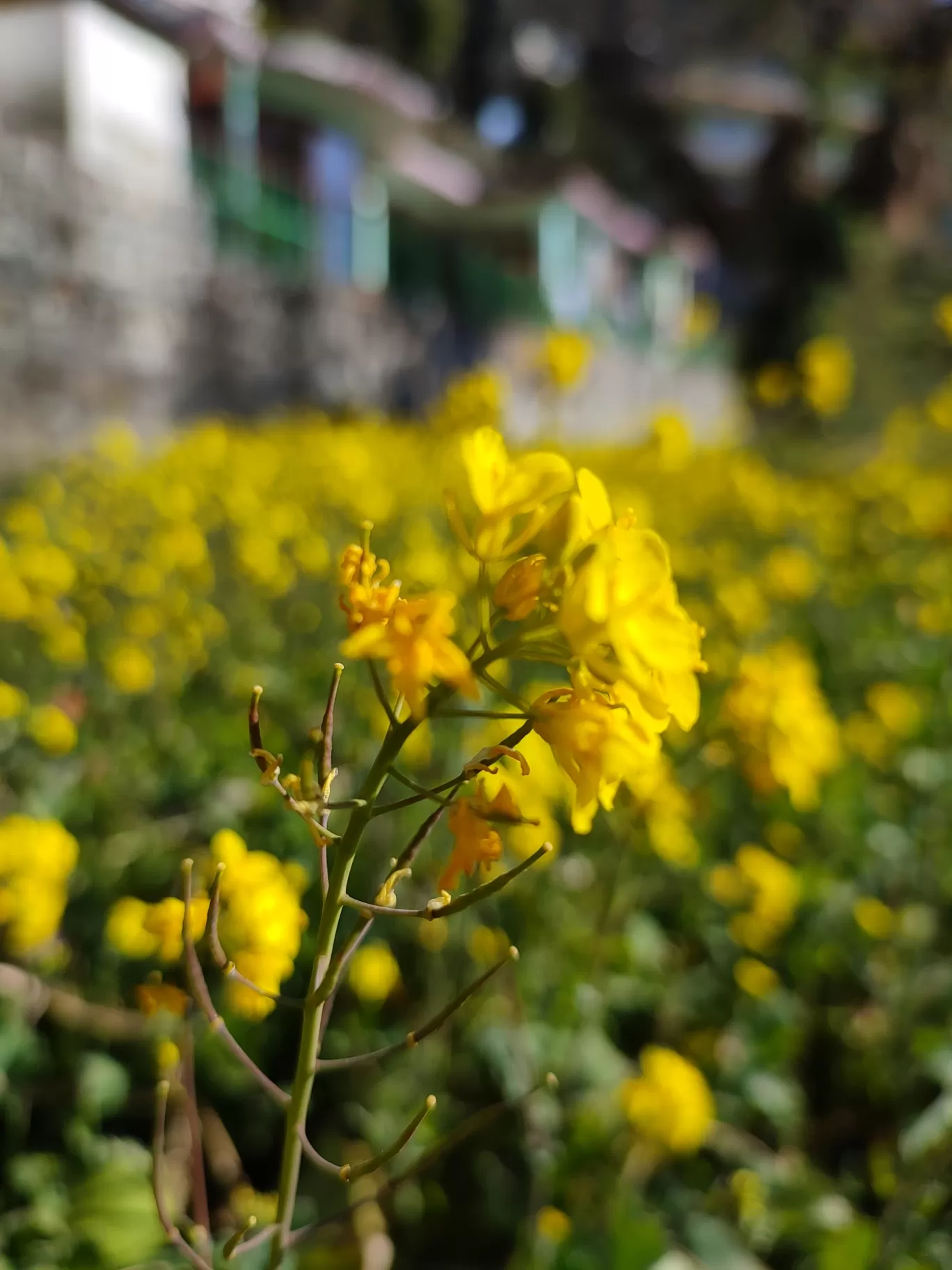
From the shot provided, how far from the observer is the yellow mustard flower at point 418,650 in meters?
0.58

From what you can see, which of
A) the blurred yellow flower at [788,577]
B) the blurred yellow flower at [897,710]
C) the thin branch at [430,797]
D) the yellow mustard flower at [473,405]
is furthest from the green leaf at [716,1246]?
the blurred yellow flower at [788,577]

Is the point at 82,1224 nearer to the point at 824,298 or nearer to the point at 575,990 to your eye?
the point at 575,990

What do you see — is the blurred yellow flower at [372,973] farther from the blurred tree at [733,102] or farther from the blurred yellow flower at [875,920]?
the blurred tree at [733,102]

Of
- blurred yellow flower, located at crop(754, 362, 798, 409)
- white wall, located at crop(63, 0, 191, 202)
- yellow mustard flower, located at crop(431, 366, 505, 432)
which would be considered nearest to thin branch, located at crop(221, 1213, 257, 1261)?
yellow mustard flower, located at crop(431, 366, 505, 432)

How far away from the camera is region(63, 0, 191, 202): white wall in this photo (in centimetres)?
841

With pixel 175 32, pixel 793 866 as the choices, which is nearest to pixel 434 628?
pixel 793 866

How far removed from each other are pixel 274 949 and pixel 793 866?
4.99 feet

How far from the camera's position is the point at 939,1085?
1.74m

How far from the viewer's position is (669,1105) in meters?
1.43

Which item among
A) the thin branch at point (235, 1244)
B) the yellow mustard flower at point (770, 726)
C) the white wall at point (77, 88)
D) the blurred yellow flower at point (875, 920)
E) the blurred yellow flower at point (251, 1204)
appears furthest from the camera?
the white wall at point (77, 88)

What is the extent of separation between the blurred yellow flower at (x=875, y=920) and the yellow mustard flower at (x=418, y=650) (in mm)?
1675

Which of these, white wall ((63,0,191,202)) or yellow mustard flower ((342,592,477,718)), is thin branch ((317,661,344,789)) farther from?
white wall ((63,0,191,202))

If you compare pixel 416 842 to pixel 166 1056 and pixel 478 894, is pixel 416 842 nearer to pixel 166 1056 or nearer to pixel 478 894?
pixel 478 894

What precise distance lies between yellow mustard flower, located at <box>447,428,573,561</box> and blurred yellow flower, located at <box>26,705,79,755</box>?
1.45 metres
